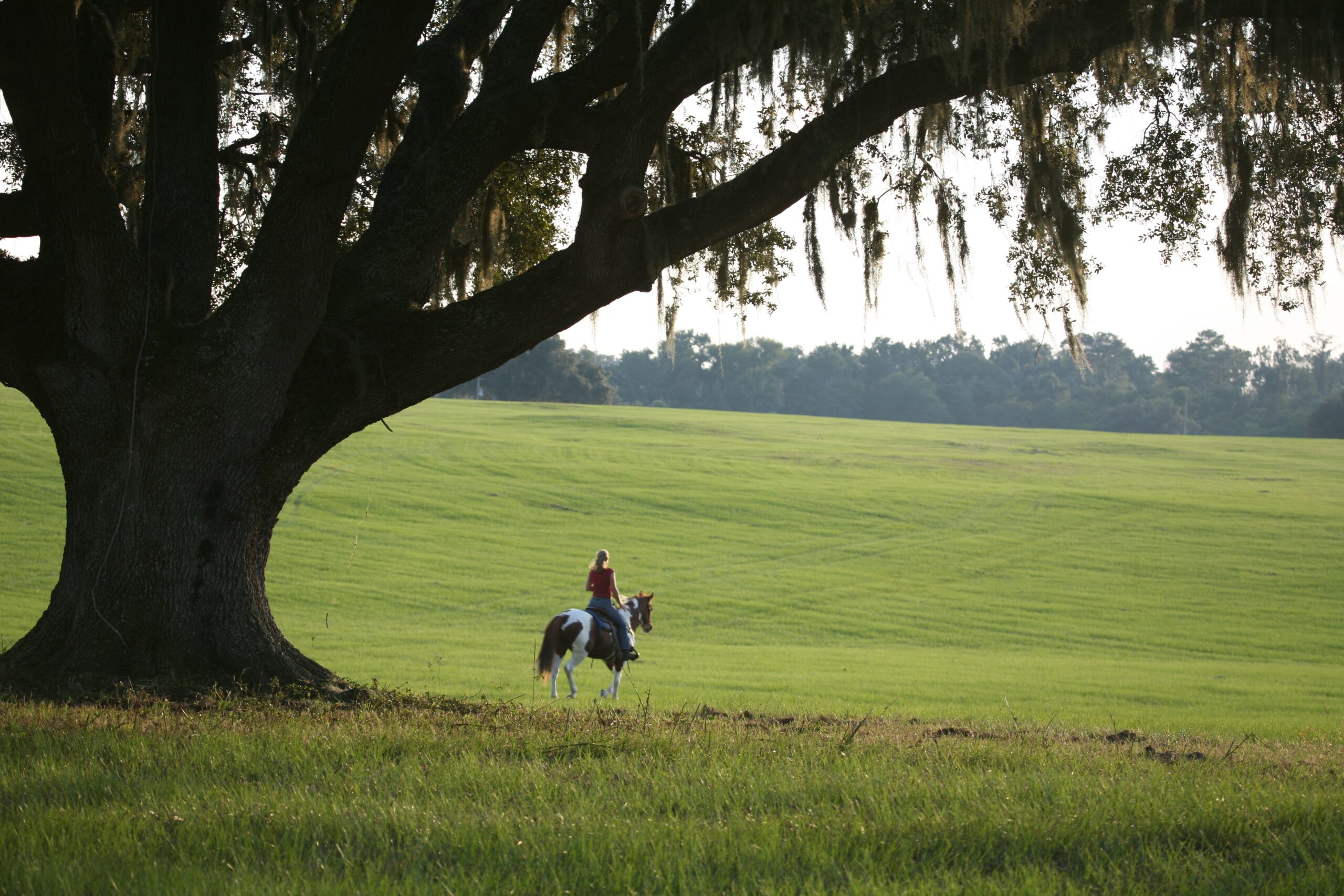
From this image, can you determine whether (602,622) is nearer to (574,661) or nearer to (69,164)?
(574,661)

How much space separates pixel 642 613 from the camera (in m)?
14.6

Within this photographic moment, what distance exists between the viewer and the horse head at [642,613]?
14492 millimetres

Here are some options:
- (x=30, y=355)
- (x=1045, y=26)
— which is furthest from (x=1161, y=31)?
(x=30, y=355)

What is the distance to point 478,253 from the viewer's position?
11242 millimetres

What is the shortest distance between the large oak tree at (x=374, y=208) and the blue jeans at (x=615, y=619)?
5.75 meters

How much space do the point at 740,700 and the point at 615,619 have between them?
2107 millimetres

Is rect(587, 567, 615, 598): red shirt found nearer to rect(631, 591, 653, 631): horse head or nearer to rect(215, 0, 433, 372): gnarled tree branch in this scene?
rect(631, 591, 653, 631): horse head

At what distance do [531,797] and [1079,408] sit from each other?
4010 inches

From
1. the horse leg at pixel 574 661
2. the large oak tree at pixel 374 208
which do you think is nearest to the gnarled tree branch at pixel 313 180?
the large oak tree at pixel 374 208

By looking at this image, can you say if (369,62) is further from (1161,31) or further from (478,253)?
(1161,31)

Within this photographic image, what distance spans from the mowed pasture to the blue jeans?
838mm

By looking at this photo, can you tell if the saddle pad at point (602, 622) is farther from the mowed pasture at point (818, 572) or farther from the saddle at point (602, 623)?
the mowed pasture at point (818, 572)

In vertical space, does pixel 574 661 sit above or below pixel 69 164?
below

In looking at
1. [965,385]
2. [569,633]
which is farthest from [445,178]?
[965,385]
